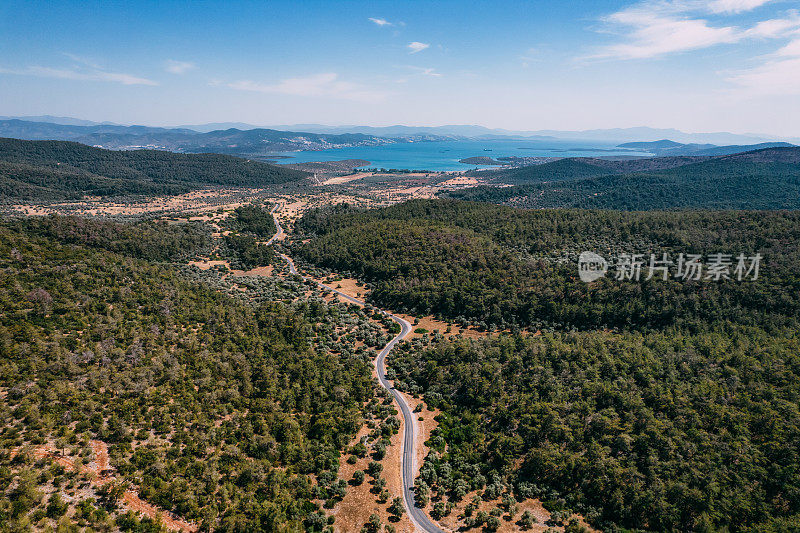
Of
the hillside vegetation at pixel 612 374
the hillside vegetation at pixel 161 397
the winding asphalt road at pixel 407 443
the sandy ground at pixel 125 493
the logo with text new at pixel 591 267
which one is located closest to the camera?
the sandy ground at pixel 125 493

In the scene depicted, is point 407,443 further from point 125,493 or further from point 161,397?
point 161,397

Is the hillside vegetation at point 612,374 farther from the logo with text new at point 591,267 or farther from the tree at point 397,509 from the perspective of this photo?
the tree at point 397,509

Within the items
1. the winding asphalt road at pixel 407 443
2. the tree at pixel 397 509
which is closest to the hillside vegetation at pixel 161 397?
the winding asphalt road at pixel 407 443

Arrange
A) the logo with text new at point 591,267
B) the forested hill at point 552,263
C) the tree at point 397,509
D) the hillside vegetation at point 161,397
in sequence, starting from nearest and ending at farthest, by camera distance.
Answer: the hillside vegetation at point 161,397
the tree at point 397,509
the forested hill at point 552,263
the logo with text new at point 591,267

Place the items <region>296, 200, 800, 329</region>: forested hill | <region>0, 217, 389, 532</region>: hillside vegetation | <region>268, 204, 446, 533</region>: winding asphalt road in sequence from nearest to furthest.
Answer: <region>0, 217, 389, 532</region>: hillside vegetation, <region>268, 204, 446, 533</region>: winding asphalt road, <region>296, 200, 800, 329</region>: forested hill

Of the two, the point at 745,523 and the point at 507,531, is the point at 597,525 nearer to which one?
the point at 507,531

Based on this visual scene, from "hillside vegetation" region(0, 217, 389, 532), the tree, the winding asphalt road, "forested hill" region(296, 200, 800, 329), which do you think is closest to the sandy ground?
"hillside vegetation" region(0, 217, 389, 532)

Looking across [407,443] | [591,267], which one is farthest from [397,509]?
[591,267]

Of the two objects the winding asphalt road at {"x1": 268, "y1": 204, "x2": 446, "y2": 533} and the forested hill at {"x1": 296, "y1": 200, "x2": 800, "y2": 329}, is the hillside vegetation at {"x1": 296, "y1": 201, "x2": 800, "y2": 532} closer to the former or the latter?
the forested hill at {"x1": 296, "y1": 200, "x2": 800, "y2": 329}
